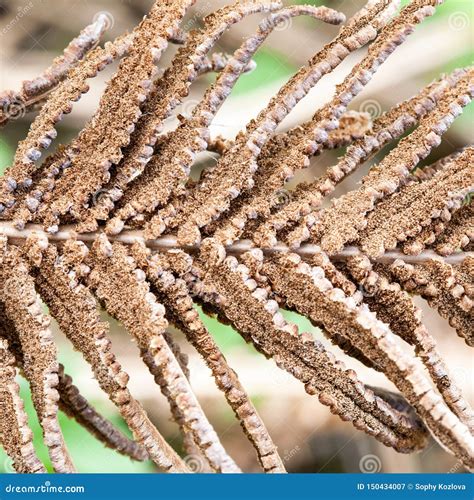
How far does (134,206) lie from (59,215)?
0.08 metres

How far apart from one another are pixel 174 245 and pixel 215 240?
0.04 metres

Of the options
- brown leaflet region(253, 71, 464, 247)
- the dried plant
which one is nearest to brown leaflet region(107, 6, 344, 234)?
the dried plant

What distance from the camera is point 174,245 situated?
669mm

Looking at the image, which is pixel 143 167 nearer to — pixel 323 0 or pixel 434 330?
pixel 323 0

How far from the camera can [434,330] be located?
4.18ft

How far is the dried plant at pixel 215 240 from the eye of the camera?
2.13ft

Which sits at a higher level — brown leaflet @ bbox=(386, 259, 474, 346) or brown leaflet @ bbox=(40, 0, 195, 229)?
brown leaflet @ bbox=(40, 0, 195, 229)

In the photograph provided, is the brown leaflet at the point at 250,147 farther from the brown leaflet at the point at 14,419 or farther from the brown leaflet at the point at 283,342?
the brown leaflet at the point at 14,419

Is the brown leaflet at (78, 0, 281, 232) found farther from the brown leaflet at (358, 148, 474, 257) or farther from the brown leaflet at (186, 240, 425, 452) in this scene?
the brown leaflet at (358, 148, 474, 257)

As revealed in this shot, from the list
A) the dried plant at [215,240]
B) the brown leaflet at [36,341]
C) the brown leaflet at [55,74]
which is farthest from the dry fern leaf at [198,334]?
the brown leaflet at [55,74]

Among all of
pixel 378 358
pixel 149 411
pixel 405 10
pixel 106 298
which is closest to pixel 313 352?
pixel 378 358

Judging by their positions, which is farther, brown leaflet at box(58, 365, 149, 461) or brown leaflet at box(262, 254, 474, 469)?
brown leaflet at box(58, 365, 149, 461)

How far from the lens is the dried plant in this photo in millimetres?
648

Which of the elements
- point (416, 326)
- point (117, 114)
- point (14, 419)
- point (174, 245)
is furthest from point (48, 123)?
point (416, 326)
